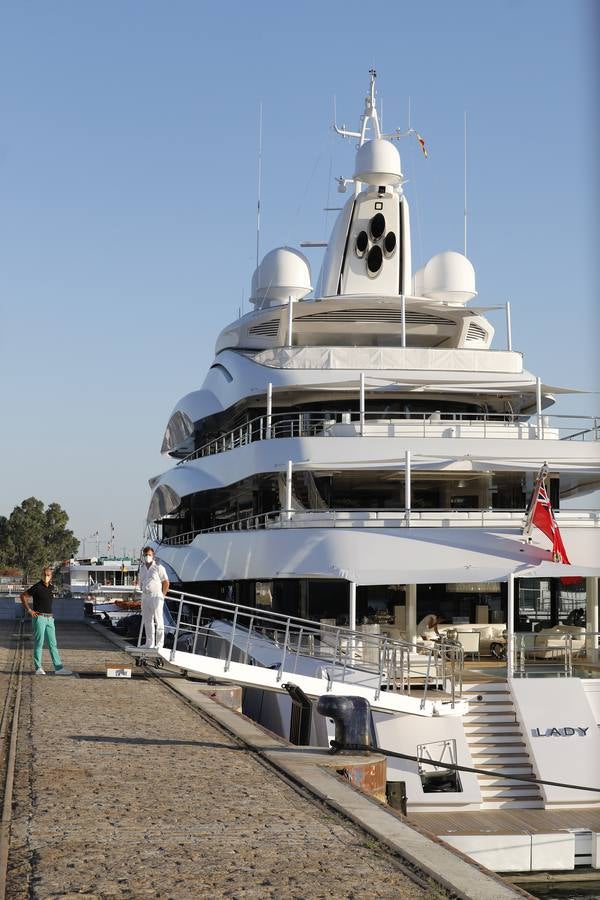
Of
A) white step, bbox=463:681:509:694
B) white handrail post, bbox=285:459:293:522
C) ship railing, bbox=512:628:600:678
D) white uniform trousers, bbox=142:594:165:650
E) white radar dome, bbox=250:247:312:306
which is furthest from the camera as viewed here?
white radar dome, bbox=250:247:312:306

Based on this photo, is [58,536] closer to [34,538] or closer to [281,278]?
[34,538]

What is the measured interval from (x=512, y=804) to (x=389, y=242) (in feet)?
68.4

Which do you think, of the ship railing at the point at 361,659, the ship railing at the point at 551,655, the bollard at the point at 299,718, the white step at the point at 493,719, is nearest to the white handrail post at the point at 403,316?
the ship railing at the point at 361,659

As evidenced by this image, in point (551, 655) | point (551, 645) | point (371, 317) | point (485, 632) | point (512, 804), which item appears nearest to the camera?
point (512, 804)

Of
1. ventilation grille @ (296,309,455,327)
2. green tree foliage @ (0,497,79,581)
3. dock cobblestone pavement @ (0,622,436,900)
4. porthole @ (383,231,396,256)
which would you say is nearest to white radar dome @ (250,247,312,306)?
porthole @ (383,231,396,256)

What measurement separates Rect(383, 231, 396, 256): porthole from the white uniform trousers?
64.3ft

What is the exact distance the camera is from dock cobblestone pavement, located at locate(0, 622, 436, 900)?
22.2 ft

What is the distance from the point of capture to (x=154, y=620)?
1709 cm

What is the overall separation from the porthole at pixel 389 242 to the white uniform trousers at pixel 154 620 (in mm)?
19601

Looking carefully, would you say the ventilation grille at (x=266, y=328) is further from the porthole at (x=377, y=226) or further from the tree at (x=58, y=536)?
the tree at (x=58, y=536)

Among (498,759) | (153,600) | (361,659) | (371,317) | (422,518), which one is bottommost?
(498,759)

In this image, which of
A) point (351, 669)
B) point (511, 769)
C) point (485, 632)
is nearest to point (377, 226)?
point (485, 632)

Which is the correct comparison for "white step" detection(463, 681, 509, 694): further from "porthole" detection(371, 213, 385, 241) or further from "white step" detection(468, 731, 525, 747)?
"porthole" detection(371, 213, 385, 241)

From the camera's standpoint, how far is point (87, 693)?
1614 centimetres
